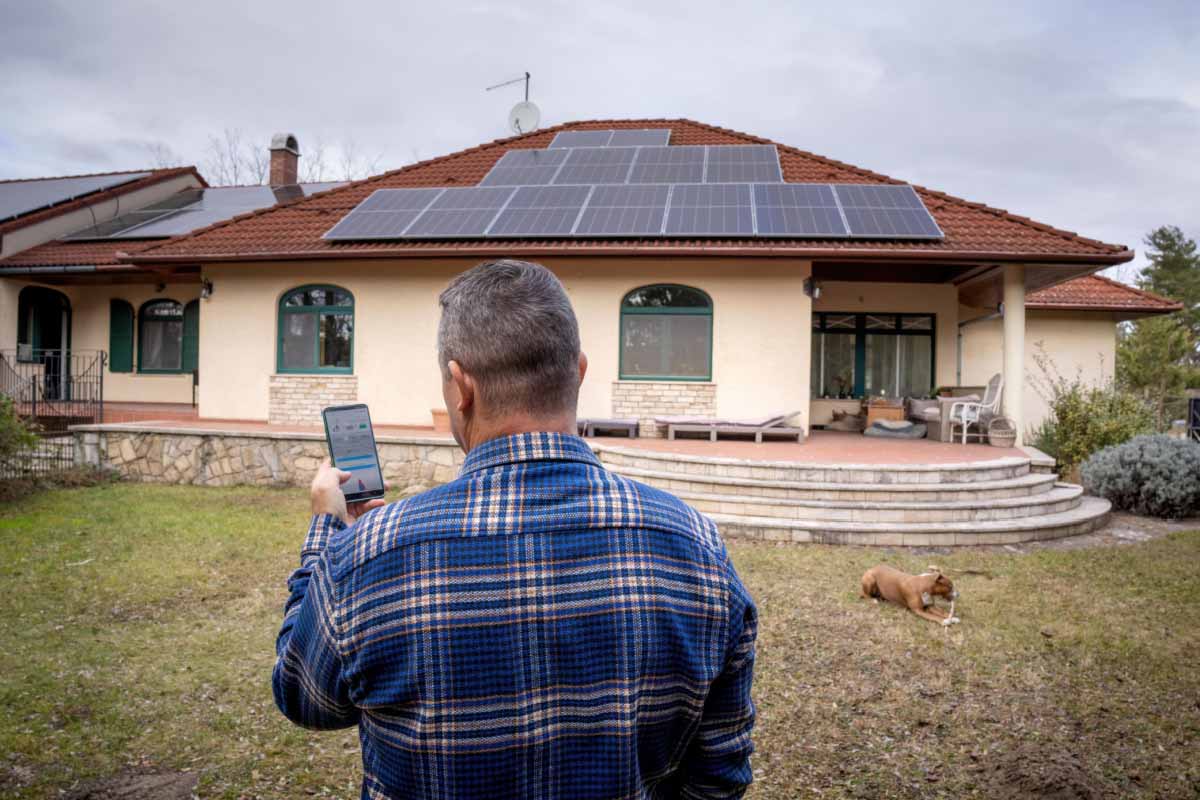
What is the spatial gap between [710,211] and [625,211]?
146 cm

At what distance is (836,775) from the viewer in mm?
3195

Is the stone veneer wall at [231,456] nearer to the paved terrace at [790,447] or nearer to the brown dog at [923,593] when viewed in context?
the paved terrace at [790,447]

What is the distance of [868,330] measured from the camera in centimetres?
1484

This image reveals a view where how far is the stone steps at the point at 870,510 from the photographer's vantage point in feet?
25.4

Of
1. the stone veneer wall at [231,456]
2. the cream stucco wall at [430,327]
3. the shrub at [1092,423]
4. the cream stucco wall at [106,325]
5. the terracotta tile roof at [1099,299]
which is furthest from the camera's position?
the cream stucco wall at [106,325]

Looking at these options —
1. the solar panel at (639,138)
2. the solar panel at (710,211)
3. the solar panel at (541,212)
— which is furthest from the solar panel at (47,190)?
the solar panel at (710,211)

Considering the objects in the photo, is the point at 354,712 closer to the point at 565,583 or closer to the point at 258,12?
the point at 565,583

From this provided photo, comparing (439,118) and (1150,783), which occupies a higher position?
(439,118)

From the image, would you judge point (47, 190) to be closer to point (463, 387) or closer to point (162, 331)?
point (162, 331)

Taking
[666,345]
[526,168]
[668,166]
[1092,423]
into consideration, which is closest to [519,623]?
[666,345]

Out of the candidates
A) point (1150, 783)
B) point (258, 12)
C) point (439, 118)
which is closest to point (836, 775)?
point (1150, 783)

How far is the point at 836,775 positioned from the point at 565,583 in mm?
2809

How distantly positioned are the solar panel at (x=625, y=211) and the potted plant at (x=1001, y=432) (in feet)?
19.6

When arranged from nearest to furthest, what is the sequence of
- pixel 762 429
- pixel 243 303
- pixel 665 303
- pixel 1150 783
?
pixel 1150 783 → pixel 762 429 → pixel 665 303 → pixel 243 303
